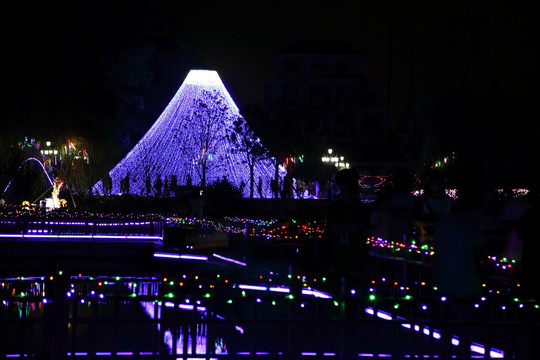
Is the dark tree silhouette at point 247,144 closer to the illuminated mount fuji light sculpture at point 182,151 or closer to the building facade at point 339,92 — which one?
the illuminated mount fuji light sculpture at point 182,151

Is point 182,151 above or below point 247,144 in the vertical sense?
below

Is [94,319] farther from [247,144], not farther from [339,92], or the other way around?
[339,92]

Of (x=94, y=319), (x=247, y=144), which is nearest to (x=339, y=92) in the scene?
(x=247, y=144)

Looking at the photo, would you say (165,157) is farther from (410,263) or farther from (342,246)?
(342,246)

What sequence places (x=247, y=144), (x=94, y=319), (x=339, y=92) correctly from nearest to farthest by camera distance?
1. (x=94, y=319)
2. (x=247, y=144)
3. (x=339, y=92)

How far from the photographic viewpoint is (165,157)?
45625mm

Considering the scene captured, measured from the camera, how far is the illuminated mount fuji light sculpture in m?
45.2

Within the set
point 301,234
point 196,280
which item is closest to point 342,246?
point 196,280

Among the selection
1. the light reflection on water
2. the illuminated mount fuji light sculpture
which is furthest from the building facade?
the light reflection on water

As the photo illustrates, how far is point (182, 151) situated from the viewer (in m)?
45.5

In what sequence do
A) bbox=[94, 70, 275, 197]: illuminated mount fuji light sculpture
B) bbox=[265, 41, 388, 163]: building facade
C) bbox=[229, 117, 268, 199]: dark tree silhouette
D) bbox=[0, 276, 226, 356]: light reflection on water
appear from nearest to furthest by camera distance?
bbox=[0, 276, 226, 356]: light reflection on water → bbox=[229, 117, 268, 199]: dark tree silhouette → bbox=[94, 70, 275, 197]: illuminated mount fuji light sculpture → bbox=[265, 41, 388, 163]: building facade

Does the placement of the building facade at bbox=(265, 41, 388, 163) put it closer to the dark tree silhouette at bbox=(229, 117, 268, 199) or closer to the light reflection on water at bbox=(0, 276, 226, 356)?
the dark tree silhouette at bbox=(229, 117, 268, 199)

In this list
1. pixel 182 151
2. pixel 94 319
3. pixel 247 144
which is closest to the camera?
pixel 94 319

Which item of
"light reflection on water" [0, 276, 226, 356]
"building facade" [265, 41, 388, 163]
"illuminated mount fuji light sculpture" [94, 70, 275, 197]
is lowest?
"light reflection on water" [0, 276, 226, 356]
